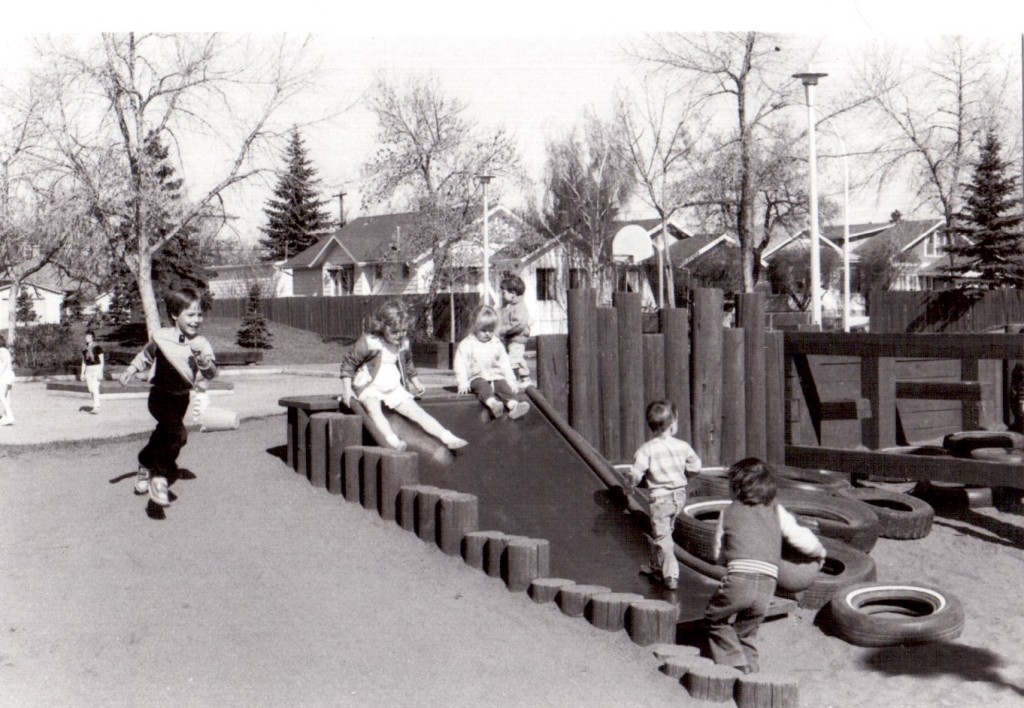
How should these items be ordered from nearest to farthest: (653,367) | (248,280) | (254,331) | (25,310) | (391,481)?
(391,481) < (653,367) < (254,331) < (248,280) < (25,310)

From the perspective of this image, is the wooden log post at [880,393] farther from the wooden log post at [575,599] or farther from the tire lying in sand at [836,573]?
the wooden log post at [575,599]

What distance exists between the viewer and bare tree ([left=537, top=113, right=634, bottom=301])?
3588 cm

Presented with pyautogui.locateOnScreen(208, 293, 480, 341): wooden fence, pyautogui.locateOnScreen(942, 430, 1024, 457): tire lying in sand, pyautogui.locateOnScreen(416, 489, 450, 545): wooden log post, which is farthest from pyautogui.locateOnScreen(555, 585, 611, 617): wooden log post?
pyautogui.locateOnScreen(208, 293, 480, 341): wooden fence

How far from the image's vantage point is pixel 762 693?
5566mm

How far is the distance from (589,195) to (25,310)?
34.4 metres

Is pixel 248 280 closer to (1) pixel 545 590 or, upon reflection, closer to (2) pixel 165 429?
(2) pixel 165 429

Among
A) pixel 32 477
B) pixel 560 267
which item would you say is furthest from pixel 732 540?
pixel 560 267

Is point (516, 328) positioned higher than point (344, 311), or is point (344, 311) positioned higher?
point (344, 311)

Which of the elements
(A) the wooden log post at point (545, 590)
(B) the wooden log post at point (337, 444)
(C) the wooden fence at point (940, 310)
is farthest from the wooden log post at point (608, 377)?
(C) the wooden fence at point (940, 310)

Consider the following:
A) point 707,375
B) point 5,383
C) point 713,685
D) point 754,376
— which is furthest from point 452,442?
point 5,383

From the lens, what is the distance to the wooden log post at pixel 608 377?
1038cm

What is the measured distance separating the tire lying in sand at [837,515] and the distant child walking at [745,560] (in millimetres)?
3041

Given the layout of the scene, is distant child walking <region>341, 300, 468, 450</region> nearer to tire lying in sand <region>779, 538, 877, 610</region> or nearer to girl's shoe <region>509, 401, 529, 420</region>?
girl's shoe <region>509, 401, 529, 420</region>

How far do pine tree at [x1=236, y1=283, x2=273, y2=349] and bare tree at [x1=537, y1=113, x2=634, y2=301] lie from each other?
11.0 meters
